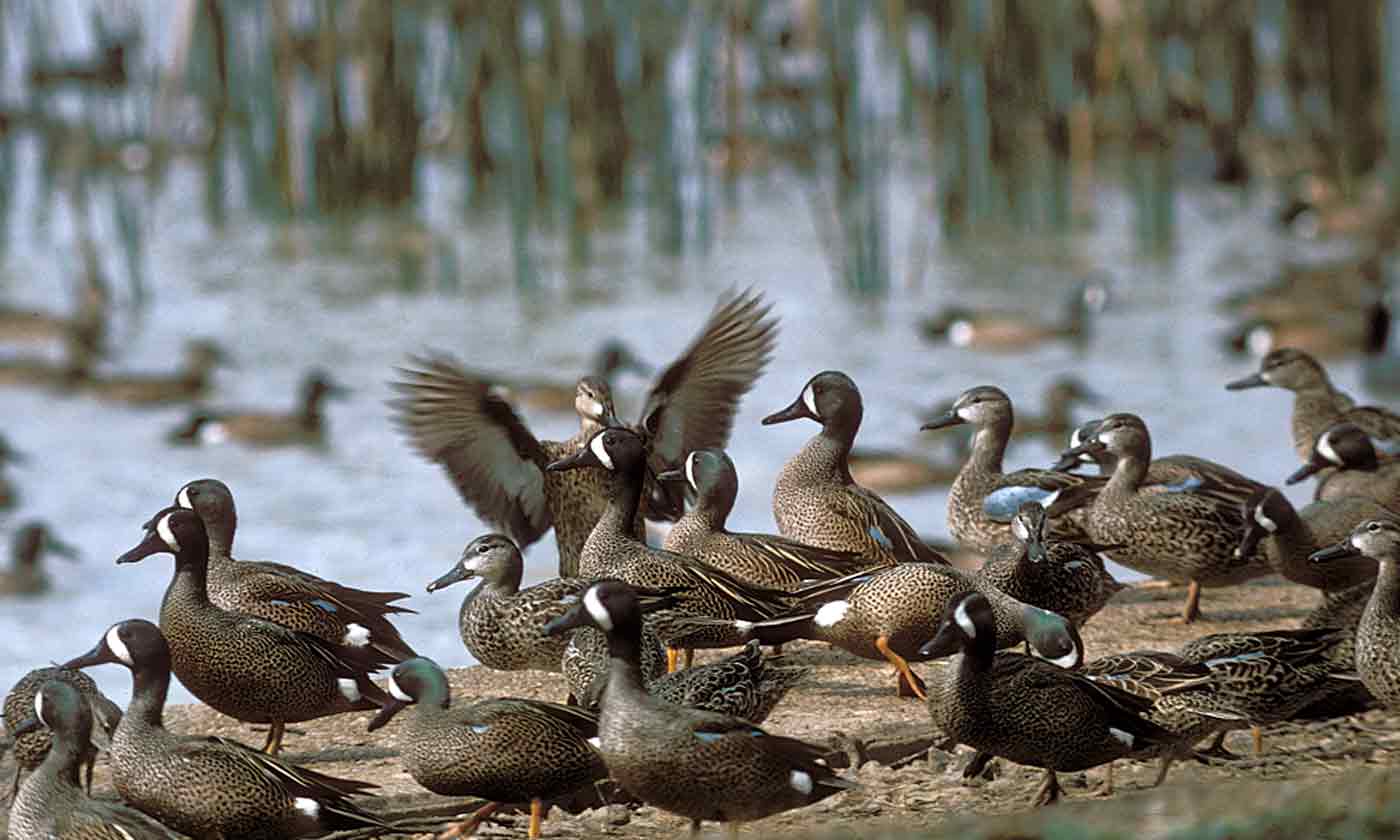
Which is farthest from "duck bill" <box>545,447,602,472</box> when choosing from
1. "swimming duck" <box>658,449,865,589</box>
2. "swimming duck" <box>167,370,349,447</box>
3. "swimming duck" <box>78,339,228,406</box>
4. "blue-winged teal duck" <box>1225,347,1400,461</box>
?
"swimming duck" <box>78,339,228,406</box>

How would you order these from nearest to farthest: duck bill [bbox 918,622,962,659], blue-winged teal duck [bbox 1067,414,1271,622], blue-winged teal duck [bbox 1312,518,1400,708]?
duck bill [bbox 918,622,962,659] < blue-winged teal duck [bbox 1312,518,1400,708] < blue-winged teal duck [bbox 1067,414,1271,622]

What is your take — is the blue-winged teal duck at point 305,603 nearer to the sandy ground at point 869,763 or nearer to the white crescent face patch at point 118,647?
the sandy ground at point 869,763

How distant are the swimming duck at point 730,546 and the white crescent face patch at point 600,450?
347 millimetres

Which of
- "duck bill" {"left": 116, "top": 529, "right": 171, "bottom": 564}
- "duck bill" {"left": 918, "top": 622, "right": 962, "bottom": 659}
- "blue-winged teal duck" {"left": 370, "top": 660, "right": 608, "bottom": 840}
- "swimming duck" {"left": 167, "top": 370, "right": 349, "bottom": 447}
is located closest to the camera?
"blue-winged teal duck" {"left": 370, "top": 660, "right": 608, "bottom": 840}

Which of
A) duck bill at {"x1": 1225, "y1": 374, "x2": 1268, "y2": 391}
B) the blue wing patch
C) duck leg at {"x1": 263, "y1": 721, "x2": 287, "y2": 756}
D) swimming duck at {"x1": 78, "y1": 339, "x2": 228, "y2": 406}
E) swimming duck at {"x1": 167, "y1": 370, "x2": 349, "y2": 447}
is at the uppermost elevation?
swimming duck at {"x1": 78, "y1": 339, "x2": 228, "y2": 406}

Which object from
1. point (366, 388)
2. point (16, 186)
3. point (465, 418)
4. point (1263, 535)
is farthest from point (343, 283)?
point (1263, 535)

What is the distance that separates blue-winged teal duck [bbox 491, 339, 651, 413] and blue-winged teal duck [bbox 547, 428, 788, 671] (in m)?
4.37

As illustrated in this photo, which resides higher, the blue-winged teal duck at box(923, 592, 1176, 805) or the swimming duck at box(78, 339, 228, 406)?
the swimming duck at box(78, 339, 228, 406)

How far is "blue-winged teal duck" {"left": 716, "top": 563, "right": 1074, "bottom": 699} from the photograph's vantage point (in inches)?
242

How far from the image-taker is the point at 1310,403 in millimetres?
9523

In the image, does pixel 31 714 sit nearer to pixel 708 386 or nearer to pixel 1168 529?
pixel 708 386

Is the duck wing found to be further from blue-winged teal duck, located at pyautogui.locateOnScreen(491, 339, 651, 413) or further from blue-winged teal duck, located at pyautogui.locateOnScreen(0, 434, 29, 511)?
blue-winged teal duck, located at pyautogui.locateOnScreen(0, 434, 29, 511)

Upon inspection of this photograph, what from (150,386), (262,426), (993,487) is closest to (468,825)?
(993,487)

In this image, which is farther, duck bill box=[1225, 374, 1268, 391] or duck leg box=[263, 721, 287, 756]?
duck bill box=[1225, 374, 1268, 391]
